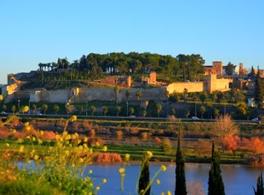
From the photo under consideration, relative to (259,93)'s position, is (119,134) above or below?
below

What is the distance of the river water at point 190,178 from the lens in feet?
76.8

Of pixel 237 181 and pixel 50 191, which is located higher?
pixel 50 191

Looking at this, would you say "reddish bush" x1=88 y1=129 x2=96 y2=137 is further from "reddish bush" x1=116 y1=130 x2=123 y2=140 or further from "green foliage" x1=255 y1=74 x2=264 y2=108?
"green foliage" x1=255 y1=74 x2=264 y2=108

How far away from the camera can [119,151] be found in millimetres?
37188

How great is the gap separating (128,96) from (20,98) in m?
11.4

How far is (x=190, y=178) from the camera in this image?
28500mm

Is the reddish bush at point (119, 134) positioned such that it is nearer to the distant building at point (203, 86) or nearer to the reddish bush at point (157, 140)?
the reddish bush at point (157, 140)

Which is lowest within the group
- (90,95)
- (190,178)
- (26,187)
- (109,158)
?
(190,178)

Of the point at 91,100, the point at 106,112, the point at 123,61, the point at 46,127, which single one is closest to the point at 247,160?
the point at 46,127

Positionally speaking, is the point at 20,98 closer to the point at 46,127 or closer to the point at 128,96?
the point at 128,96

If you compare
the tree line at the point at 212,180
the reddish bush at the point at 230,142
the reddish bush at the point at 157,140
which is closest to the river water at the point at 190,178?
the tree line at the point at 212,180

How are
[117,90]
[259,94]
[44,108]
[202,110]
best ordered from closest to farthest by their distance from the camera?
1. [202,110]
2. [259,94]
3. [44,108]
4. [117,90]

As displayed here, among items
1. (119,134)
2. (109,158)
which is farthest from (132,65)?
(109,158)

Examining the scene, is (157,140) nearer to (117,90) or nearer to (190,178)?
(190,178)
